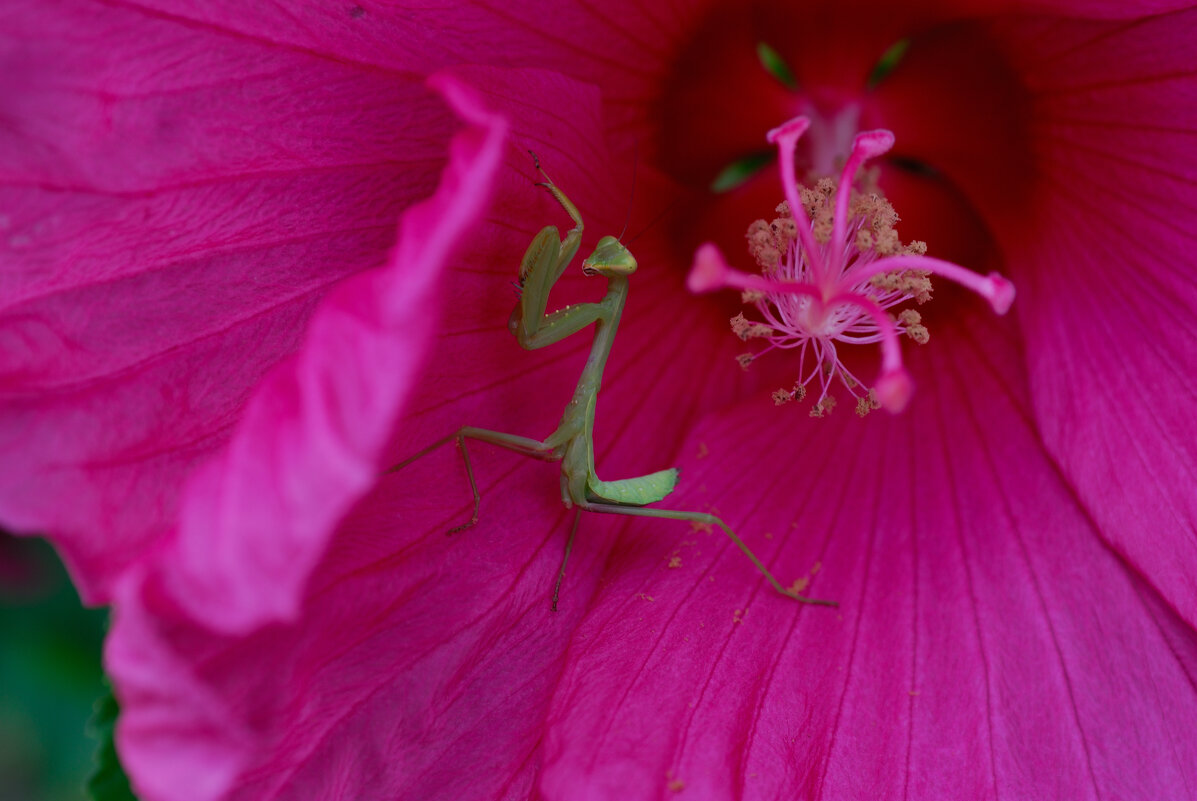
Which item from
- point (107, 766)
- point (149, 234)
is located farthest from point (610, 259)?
point (107, 766)

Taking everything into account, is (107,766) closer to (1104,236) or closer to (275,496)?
(275,496)

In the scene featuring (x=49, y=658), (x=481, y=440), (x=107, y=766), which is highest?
(x=481, y=440)

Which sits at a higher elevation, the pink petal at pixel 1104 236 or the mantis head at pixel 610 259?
the pink petal at pixel 1104 236

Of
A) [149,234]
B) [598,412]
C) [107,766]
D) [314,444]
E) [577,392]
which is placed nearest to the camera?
[314,444]

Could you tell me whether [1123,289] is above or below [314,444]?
above

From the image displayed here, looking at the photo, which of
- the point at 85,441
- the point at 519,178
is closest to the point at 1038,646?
the point at 519,178

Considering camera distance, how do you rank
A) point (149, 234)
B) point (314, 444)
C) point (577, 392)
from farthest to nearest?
point (577, 392)
point (149, 234)
point (314, 444)

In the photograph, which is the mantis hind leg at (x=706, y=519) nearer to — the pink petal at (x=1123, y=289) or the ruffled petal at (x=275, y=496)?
the pink petal at (x=1123, y=289)

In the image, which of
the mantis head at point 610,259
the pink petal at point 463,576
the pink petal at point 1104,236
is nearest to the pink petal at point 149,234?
the pink petal at point 463,576
